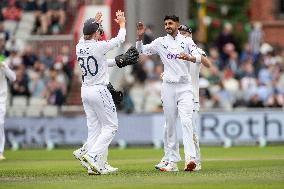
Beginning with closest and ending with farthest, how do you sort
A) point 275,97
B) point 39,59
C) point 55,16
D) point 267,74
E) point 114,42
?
point 114,42 → point 275,97 → point 267,74 → point 39,59 → point 55,16

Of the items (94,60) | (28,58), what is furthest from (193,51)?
(28,58)

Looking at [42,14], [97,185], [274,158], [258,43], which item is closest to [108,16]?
[42,14]

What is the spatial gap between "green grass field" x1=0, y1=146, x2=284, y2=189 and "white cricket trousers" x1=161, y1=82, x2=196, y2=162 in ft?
1.63

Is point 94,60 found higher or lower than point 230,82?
higher

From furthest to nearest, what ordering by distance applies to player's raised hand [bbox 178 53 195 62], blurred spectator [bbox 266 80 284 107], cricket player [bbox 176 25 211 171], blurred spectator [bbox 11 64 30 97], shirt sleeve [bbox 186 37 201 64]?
blurred spectator [bbox 11 64 30 97] < blurred spectator [bbox 266 80 284 107] < cricket player [bbox 176 25 211 171] < shirt sleeve [bbox 186 37 201 64] < player's raised hand [bbox 178 53 195 62]

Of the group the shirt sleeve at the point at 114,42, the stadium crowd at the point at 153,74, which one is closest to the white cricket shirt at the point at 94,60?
the shirt sleeve at the point at 114,42

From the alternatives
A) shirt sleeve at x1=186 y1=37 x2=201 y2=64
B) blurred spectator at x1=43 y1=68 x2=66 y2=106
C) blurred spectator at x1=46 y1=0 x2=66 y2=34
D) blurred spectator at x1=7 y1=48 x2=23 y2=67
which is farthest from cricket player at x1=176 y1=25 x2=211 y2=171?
blurred spectator at x1=46 y1=0 x2=66 y2=34

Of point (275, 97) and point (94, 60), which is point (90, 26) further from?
point (275, 97)

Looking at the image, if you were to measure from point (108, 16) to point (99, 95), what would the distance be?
18.8 m

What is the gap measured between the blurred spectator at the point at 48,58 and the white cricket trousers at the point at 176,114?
664 inches

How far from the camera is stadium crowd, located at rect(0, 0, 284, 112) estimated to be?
110ft

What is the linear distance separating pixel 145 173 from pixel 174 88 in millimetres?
1672

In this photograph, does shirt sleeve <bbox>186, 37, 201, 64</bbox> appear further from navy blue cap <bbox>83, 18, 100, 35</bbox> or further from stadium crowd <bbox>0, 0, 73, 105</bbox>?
stadium crowd <bbox>0, 0, 73, 105</bbox>

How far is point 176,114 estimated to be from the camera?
20.7 metres
